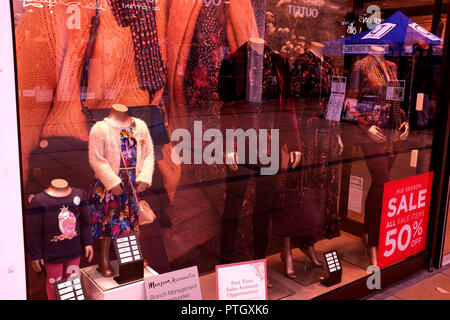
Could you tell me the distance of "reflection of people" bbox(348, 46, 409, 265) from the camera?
2.76 metres

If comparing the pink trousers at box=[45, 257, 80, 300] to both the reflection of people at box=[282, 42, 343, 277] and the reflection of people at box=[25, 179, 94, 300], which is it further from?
the reflection of people at box=[282, 42, 343, 277]

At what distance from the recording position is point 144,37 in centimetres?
205

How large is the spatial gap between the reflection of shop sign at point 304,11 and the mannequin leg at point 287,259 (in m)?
1.29

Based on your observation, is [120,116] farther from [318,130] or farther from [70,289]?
[318,130]

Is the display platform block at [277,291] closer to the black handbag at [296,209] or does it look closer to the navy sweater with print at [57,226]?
the black handbag at [296,209]

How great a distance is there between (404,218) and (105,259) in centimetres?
185

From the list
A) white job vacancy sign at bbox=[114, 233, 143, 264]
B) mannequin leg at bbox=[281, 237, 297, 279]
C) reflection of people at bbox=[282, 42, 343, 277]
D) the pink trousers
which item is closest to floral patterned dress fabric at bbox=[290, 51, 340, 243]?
reflection of people at bbox=[282, 42, 343, 277]

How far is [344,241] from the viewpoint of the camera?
3.00 meters

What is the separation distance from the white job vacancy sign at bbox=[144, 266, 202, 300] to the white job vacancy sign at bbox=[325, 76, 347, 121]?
4.52 feet

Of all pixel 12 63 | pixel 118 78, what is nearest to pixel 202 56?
pixel 118 78

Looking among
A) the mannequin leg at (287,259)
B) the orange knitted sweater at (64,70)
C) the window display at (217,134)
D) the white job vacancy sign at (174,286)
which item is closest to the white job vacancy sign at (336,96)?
the window display at (217,134)

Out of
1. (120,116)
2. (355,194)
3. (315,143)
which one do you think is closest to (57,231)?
(120,116)

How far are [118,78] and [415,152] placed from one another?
6.72 feet
